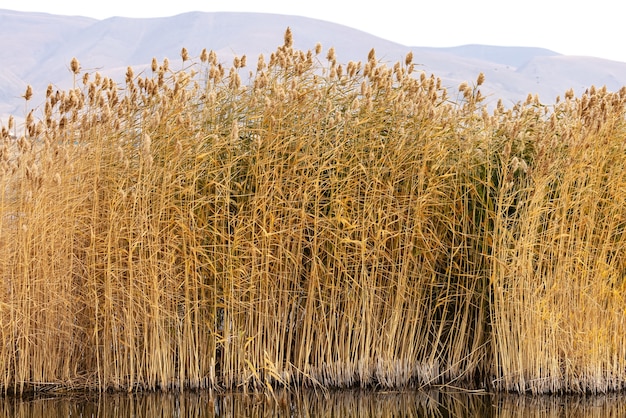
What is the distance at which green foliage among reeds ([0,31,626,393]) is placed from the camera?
16.7 feet

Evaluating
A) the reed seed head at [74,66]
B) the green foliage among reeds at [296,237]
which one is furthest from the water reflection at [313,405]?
the reed seed head at [74,66]

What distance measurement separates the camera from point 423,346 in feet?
17.9

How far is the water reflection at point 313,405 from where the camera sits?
16.1 ft

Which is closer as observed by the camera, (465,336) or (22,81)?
(465,336)

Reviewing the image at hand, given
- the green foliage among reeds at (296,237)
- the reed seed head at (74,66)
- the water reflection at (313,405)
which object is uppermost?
the reed seed head at (74,66)

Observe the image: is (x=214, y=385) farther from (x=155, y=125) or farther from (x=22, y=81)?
(x=22, y=81)

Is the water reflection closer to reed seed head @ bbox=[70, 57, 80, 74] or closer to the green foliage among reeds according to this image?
the green foliage among reeds

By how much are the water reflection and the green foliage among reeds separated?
0.12 m

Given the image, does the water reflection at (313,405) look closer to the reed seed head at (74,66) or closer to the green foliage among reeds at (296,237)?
A: the green foliage among reeds at (296,237)

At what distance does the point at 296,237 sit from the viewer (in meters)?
5.18

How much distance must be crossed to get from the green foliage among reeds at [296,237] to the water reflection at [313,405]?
119 millimetres

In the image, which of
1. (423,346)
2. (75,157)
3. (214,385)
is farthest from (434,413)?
(75,157)

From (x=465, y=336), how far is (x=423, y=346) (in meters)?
0.30

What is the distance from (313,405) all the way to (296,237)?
1050 millimetres
